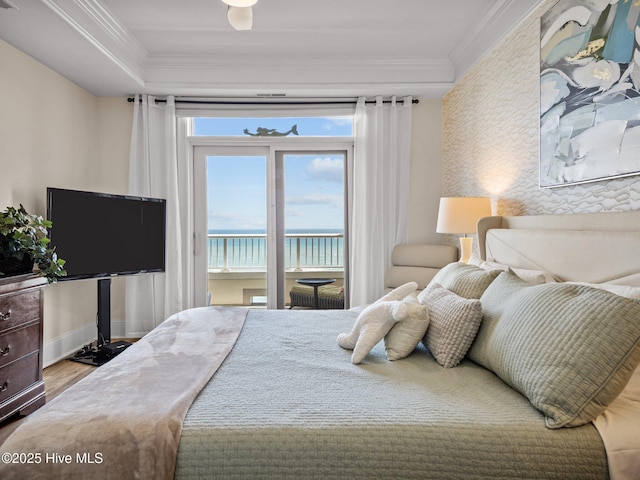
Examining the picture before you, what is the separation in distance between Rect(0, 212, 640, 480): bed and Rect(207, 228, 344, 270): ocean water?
2896 millimetres

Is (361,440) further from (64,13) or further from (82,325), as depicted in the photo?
(82,325)

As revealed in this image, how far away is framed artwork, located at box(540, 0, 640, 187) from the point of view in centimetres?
174

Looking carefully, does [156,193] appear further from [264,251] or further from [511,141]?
[511,141]

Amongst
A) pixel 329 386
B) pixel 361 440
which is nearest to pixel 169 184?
pixel 329 386

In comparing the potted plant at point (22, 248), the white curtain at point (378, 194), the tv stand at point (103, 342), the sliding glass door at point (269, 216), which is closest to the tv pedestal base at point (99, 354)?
the tv stand at point (103, 342)

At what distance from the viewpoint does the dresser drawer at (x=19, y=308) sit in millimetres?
2260

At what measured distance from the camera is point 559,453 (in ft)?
3.67

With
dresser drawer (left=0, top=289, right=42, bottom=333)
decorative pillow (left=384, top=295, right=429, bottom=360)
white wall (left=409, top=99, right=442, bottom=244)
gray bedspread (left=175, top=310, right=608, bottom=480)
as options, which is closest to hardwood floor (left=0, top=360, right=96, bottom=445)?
dresser drawer (left=0, top=289, right=42, bottom=333)

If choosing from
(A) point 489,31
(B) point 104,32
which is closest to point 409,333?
(A) point 489,31

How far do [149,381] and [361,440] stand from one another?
0.79 m

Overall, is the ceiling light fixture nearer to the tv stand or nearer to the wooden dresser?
the wooden dresser

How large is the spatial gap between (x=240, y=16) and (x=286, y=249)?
Answer: 265cm

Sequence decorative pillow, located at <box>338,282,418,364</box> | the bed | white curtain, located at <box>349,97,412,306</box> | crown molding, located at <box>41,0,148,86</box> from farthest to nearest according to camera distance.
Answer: white curtain, located at <box>349,97,412,306</box>, crown molding, located at <box>41,0,148,86</box>, decorative pillow, located at <box>338,282,418,364</box>, the bed

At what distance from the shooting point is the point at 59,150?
350cm
